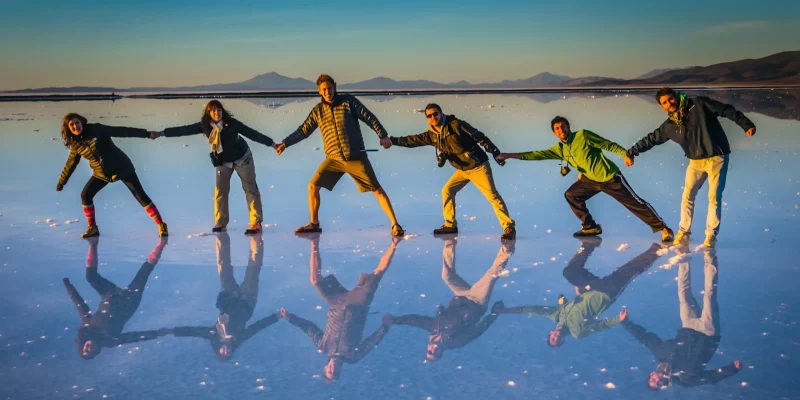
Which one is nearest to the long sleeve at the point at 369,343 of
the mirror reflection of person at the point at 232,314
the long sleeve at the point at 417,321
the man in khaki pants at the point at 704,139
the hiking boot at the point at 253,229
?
the long sleeve at the point at 417,321

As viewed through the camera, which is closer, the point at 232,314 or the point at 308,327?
the point at 308,327

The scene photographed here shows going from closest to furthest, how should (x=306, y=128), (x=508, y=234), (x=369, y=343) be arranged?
(x=369, y=343)
(x=508, y=234)
(x=306, y=128)

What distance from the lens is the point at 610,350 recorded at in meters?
5.65

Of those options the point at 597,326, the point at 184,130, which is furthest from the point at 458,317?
the point at 184,130

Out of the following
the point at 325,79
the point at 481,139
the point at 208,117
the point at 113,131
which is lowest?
the point at 481,139

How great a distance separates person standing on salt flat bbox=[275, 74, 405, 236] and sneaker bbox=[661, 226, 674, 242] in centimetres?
306

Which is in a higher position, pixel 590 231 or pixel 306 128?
pixel 306 128

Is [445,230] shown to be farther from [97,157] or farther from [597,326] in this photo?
[97,157]

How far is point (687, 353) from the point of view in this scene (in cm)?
555

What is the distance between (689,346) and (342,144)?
5.37 metres

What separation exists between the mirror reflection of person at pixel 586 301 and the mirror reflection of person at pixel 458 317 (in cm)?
28

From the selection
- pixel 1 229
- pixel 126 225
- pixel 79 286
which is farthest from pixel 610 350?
pixel 1 229

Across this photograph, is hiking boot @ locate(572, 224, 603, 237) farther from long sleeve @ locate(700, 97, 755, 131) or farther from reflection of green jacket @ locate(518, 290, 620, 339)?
reflection of green jacket @ locate(518, 290, 620, 339)

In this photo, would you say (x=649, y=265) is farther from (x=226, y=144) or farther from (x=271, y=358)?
(x=226, y=144)
